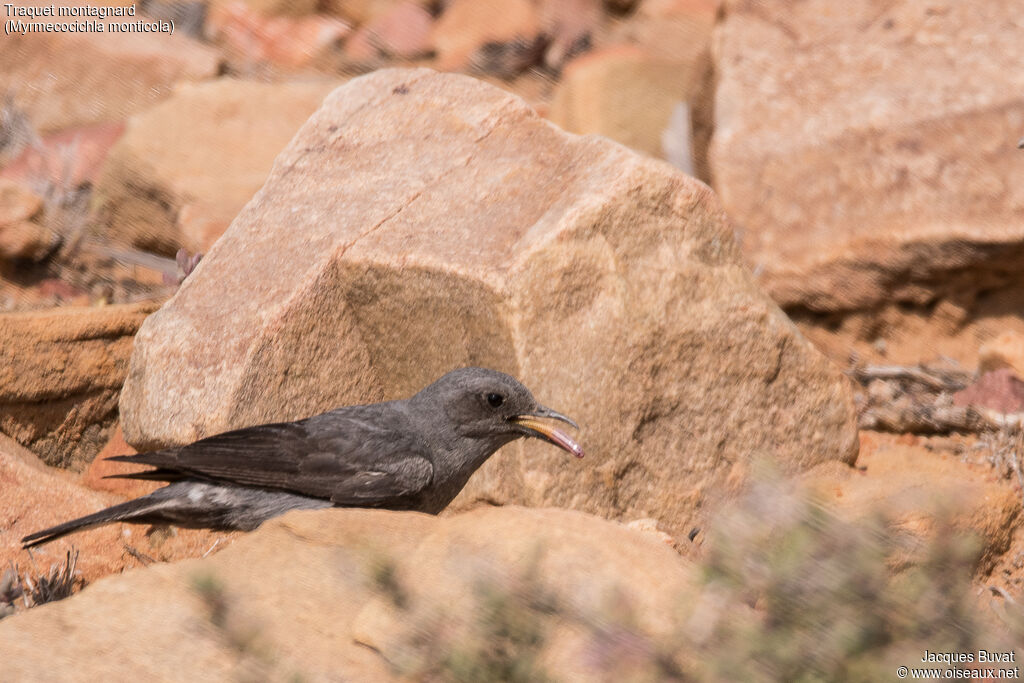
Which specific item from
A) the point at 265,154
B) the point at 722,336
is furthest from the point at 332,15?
Answer: the point at 722,336

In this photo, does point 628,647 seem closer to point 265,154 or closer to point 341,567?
point 341,567

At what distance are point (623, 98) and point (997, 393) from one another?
13.5 ft

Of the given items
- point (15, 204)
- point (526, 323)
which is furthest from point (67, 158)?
point (526, 323)

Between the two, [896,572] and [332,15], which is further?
[332,15]

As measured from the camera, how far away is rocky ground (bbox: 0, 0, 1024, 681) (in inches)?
116

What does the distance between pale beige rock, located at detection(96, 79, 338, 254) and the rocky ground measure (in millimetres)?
34

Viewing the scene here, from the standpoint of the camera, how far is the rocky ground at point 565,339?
2.94 m

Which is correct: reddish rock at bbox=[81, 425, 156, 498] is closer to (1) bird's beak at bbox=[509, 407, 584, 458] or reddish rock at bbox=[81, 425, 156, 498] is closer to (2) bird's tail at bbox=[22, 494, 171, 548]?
(2) bird's tail at bbox=[22, 494, 171, 548]

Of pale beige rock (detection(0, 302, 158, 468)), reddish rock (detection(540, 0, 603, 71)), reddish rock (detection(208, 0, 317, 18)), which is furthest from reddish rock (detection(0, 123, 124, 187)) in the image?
reddish rock (detection(540, 0, 603, 71))

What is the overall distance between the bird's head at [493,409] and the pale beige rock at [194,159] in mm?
3264

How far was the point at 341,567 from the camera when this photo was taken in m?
3.54

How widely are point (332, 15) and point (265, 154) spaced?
353cm

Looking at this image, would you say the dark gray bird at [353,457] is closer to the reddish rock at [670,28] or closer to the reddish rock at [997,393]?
the reddish rock at [997,393]

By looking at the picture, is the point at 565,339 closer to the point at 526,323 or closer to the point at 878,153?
the point at 526,323
